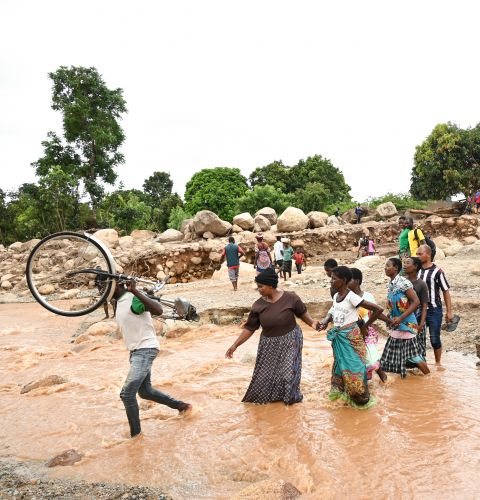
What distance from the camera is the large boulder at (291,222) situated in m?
21.1

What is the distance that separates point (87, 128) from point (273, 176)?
17.3 m

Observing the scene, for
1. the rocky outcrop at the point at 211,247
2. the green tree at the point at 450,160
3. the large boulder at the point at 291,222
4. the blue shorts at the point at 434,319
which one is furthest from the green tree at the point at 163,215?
the blue shorts at the point at 434,319

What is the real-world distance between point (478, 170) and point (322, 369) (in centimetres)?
2228

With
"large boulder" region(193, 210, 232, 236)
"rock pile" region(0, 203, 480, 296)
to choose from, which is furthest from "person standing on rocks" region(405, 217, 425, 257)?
"large boulder" region(193, 210, 232, 236)

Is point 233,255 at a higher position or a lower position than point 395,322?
higher

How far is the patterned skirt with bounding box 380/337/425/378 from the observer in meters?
5.07

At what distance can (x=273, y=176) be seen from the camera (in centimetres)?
3769

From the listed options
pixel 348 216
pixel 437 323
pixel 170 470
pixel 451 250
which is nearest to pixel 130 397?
pixel 170 470

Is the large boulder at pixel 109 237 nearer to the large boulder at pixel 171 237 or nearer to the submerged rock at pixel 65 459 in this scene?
the large boulder at pixel 171 237

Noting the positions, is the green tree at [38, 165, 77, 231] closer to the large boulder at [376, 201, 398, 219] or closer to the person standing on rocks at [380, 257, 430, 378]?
the large boulder at [376, 201, 398, 219]

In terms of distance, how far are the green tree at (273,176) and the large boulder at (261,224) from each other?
14.8 m

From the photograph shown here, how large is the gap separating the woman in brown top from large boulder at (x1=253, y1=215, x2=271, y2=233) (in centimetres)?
1721

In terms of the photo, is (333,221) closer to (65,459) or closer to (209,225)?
(209,225)

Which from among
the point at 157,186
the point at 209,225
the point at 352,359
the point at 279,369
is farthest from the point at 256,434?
the point at 157,186
